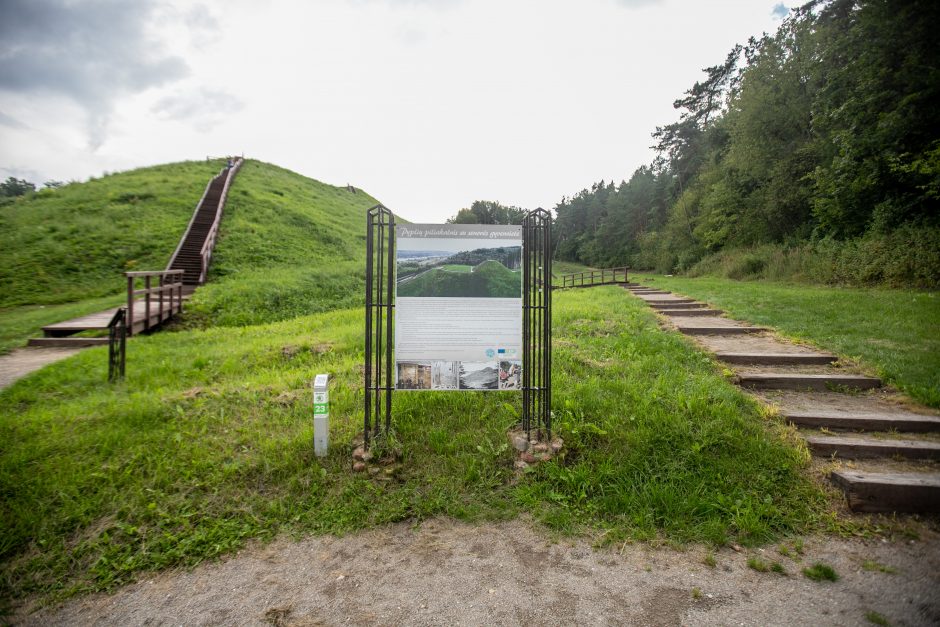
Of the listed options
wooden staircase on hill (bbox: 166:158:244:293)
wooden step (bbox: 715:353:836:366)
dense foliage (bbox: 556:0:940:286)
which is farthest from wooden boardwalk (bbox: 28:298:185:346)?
dense foliage (bbox: 556:0:940:286)

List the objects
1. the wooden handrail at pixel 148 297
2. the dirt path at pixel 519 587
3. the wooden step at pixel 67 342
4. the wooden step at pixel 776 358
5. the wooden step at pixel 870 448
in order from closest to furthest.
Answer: the dirt path at pixel 519 587 < the wooden step at pixel 870 448 < the wooden step at pixel 776 358 < the wooden step at pixel 67 342 < the wooden handrail at pixel 148 297

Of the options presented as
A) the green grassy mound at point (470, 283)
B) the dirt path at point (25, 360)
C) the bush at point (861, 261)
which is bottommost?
the dirt path at point (25, 360)

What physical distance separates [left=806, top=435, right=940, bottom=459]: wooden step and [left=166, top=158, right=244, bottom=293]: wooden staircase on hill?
16.4 metres

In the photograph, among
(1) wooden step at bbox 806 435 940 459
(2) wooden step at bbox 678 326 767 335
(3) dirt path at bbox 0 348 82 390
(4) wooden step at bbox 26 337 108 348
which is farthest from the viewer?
(4) wooden step at bbox 26 337 108 348

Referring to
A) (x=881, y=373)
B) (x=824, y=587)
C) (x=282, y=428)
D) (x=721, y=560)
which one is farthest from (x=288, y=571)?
(x=881, y=373)

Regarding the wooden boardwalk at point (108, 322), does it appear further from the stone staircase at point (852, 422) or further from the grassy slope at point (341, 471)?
the stone staircase at point (852, 422)

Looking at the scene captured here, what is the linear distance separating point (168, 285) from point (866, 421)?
573 inches

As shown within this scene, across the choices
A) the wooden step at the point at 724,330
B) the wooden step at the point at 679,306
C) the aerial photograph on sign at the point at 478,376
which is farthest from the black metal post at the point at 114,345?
the wooden step at the point at 679,306

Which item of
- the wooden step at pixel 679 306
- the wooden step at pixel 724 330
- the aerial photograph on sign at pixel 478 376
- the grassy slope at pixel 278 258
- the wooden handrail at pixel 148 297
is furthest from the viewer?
the grassy slope at pixel 278 258

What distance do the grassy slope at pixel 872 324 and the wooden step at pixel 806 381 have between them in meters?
0.26

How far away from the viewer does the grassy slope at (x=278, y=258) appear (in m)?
12.6

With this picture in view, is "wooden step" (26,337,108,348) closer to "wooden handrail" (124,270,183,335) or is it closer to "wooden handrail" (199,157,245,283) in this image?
"wooden handrail" (124,270,183,335)

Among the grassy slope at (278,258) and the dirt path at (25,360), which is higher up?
the grassy slope at (278,258)

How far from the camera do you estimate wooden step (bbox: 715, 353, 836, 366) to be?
5.70m
